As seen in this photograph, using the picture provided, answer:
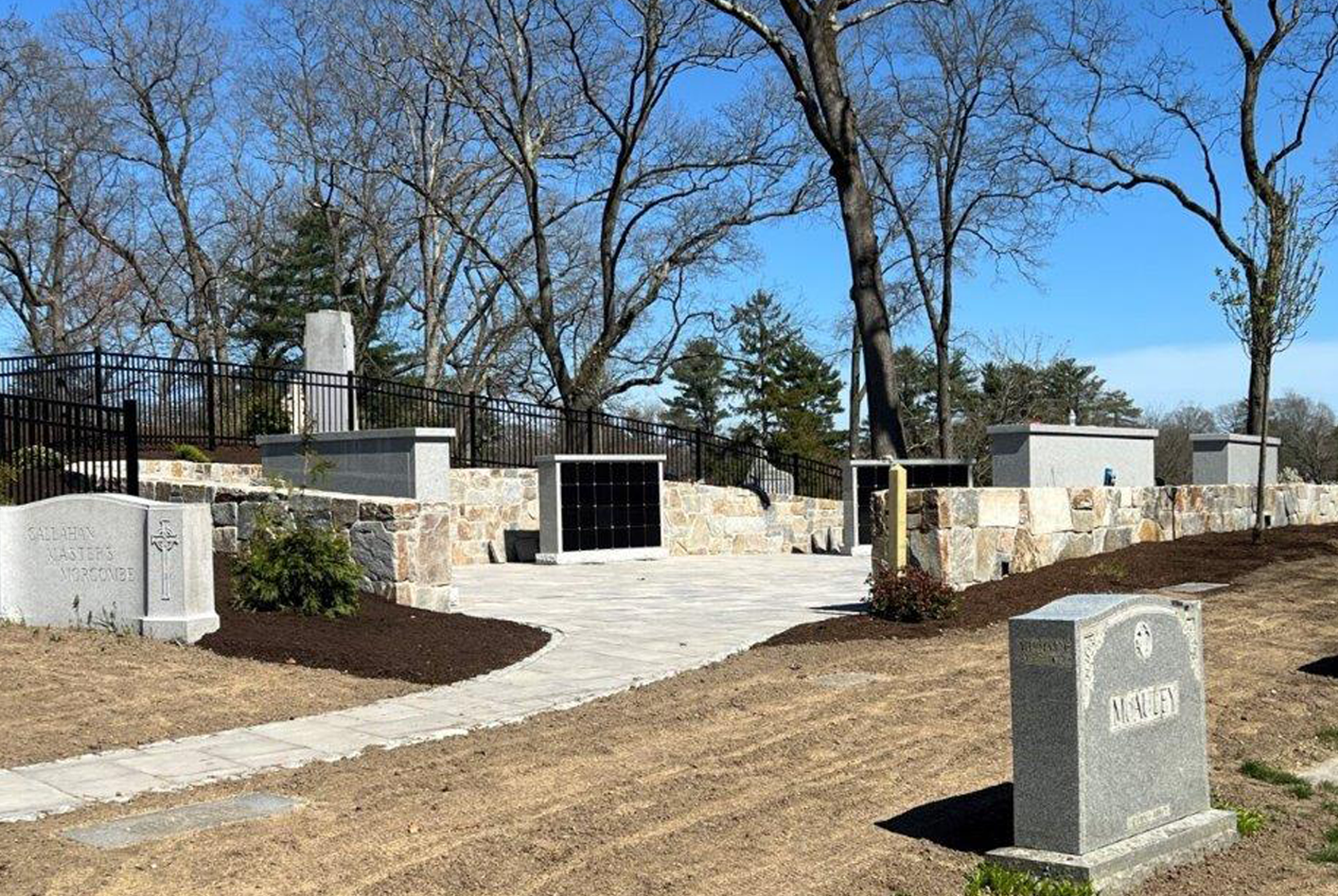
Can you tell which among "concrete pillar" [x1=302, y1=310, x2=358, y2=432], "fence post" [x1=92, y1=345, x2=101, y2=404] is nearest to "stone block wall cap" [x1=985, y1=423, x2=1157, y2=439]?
"concrete pillar" [x1=302, y1=310, x2=358, y2=432]

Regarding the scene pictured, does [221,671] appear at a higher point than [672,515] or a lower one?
lower

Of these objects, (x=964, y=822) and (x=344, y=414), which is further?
(x=344, y=414)

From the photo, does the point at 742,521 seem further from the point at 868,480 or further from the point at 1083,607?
the point at 1083,607

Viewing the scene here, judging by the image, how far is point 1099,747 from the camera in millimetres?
5430

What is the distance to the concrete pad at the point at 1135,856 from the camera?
5.26 m

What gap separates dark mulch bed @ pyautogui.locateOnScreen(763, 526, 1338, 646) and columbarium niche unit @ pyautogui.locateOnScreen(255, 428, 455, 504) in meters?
7.50

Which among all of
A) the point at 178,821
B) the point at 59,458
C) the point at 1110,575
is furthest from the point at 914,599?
the point at 59,458

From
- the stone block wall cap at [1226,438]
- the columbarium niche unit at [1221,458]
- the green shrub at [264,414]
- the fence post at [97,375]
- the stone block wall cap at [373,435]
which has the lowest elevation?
the columbarium niche unit at [1221,458]

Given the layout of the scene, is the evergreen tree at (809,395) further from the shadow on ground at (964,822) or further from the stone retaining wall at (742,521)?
the shadow on ground at (964,822)

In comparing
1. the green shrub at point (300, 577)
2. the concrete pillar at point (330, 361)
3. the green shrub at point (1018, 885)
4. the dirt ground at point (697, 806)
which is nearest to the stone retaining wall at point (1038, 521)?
the dirt ground at point (697, 806)

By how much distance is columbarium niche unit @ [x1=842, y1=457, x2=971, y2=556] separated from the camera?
24.2m

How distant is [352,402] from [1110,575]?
552 inches

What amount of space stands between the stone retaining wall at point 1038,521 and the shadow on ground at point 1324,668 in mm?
4311

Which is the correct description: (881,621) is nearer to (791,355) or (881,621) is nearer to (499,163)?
(499,163)
